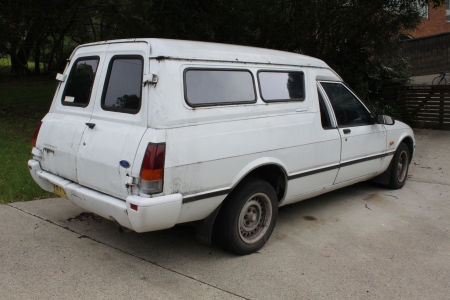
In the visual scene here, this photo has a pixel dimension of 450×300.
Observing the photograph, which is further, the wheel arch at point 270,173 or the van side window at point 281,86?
the van side window at point 281,86

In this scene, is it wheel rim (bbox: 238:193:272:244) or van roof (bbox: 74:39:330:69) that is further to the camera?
wheel rim (bbox: 238:193:272:244)

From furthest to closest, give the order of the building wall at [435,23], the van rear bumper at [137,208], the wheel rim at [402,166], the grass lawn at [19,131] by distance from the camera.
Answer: the building wall at [435,23]
the wheel rim at [402,166]
the grass lawn at [19,131]
the van rear bumper at [137,208]

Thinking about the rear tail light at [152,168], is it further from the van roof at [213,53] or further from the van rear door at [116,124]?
the van roof at [213,53]

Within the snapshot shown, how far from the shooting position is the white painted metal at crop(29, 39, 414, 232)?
3742 mm

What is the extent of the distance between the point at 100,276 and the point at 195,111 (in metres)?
1.65

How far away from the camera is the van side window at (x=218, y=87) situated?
4008 millimetres

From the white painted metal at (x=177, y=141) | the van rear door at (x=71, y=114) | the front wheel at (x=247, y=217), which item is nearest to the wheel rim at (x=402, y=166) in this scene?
the white painted metal at (x=177, y=141)

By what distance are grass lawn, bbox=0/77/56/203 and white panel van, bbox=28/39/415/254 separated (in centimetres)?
169

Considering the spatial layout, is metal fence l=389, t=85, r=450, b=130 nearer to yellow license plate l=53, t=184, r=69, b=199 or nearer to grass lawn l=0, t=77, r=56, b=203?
grass lawn l=0, t=77, r=56, b=203

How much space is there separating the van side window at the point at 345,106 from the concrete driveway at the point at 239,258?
3.79 ft

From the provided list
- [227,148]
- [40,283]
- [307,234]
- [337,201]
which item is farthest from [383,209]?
[40,283]

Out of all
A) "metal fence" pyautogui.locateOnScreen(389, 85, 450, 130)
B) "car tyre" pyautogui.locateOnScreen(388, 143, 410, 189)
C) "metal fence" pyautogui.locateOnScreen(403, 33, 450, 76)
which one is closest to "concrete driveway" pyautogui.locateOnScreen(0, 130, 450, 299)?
"car tyre" pyautogui.locateOnScreen(388, 143, 410, 189)

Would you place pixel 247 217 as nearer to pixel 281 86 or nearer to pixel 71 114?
pixel 281 86

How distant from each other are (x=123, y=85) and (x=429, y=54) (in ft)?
50.2
